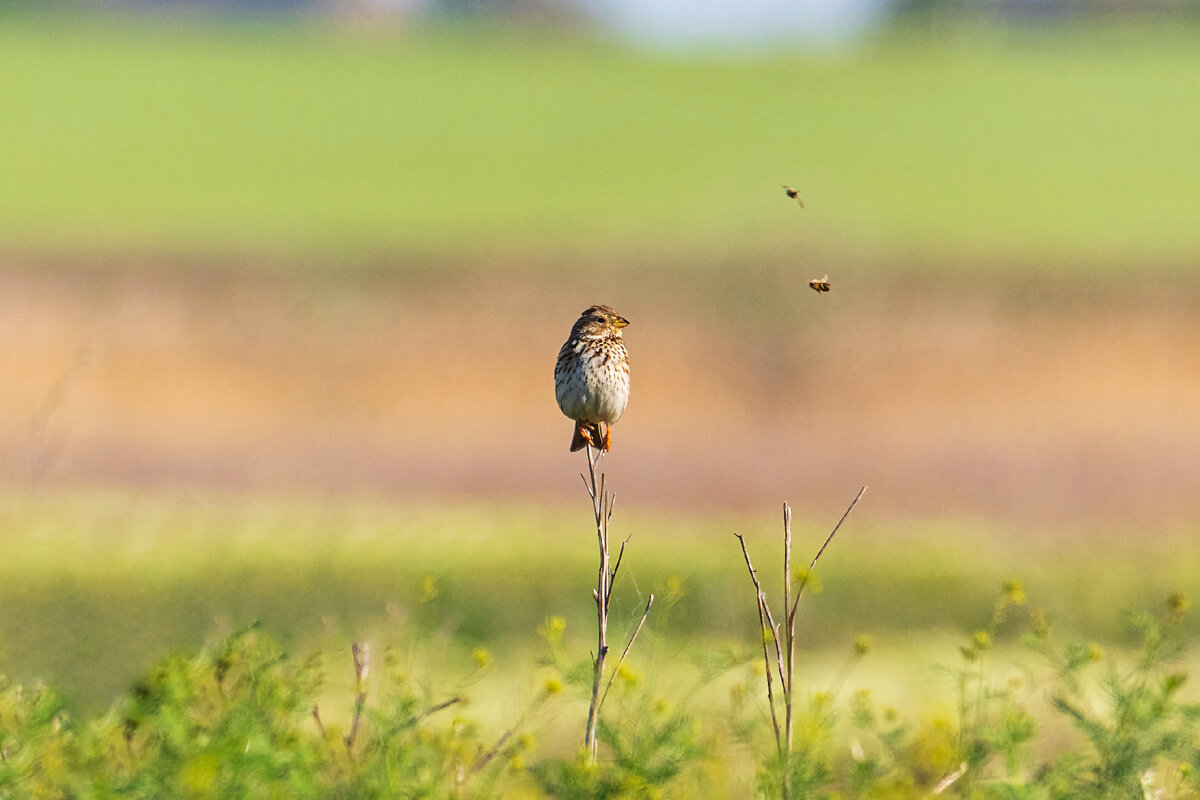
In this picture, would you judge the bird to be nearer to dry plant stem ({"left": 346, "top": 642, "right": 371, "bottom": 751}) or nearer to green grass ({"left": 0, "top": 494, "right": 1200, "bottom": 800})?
green grass ({"left": 0, "top": 494, "right": 1200, "bottom": 800})

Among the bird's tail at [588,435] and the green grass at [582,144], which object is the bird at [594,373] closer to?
the bird's tail at [588,435]

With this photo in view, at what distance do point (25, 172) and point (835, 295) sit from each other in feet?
59.8

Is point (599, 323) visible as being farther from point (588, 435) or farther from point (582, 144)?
point (582, 144)

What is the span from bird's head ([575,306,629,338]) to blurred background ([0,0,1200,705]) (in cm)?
163

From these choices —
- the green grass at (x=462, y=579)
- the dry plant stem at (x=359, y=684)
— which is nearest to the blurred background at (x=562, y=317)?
the green grass at (x=462, y=579)

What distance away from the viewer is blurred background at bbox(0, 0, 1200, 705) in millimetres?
9430

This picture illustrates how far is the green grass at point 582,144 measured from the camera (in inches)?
1033

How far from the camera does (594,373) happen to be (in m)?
3.42

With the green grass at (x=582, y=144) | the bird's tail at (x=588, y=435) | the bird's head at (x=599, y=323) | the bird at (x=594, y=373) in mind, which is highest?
the green grass at (x=582, y=144)

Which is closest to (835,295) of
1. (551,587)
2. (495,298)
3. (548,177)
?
(495,298)

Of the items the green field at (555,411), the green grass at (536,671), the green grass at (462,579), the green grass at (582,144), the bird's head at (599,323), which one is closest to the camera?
the green grass at (536,671)

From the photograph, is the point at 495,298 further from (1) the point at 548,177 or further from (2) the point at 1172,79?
(2) the point at 1172,79

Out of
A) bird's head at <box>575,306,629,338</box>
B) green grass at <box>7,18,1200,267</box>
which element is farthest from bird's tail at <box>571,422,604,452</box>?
green grass at <box>7,18,1200,267</box>

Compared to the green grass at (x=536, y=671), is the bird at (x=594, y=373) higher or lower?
higher
